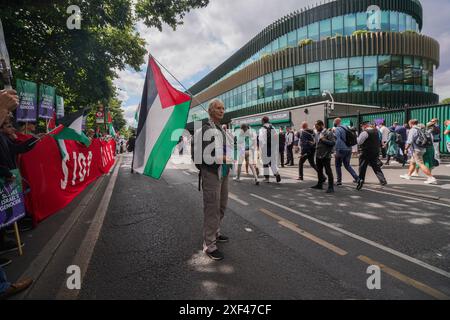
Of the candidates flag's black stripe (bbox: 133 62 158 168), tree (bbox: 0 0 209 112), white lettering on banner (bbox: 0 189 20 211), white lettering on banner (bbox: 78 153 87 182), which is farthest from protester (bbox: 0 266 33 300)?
tree (bbox: 0 0 209 112)

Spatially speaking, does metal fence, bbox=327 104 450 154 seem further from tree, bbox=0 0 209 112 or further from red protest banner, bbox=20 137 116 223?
red protest banner, bbox=20 137 116 223

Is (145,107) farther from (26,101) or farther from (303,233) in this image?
(26,101)

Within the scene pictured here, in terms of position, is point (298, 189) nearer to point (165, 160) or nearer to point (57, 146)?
point (165, 160)

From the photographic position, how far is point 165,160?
4.26 metres

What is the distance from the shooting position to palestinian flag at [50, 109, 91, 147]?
5453mm

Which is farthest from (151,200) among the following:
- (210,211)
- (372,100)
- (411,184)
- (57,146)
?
(372,100)

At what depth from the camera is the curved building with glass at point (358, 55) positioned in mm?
26312

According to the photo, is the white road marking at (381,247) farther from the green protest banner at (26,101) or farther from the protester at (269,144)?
the green protest banner at (26,101)

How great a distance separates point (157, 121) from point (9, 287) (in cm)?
276

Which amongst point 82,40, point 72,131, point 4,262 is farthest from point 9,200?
point 82,40

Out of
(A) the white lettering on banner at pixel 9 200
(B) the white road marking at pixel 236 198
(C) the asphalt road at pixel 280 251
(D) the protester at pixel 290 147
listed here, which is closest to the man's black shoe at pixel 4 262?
(A) the white lettering on banner at pixel 9 200

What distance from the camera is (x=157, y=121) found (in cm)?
445

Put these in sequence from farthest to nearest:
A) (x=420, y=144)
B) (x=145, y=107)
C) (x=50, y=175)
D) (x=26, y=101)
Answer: (x=26, y=101) < (x=420, y=144) < (x=50, y=175) < (x=145, y=107)

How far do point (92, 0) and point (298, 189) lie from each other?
8628 millimetres
